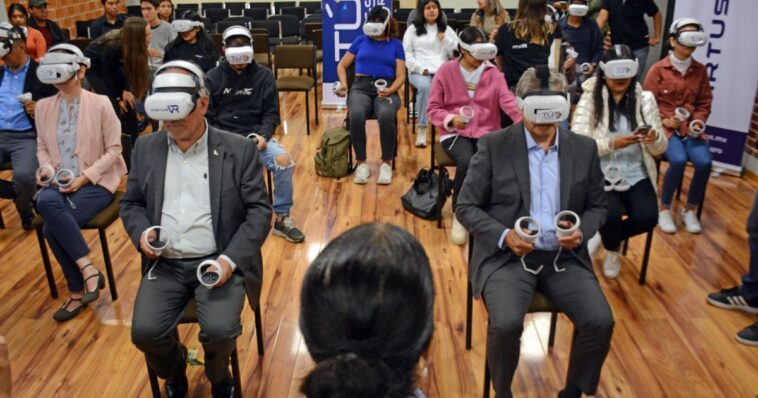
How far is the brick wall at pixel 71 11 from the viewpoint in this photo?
347 inches

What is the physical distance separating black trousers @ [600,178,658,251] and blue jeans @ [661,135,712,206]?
81cm

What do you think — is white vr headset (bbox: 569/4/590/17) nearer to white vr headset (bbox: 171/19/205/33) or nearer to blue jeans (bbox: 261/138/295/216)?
blue jeans (bbox: 261/138/295/216)

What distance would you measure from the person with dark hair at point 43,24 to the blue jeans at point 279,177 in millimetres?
3684

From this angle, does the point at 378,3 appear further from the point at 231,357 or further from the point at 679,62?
the point at 231,357

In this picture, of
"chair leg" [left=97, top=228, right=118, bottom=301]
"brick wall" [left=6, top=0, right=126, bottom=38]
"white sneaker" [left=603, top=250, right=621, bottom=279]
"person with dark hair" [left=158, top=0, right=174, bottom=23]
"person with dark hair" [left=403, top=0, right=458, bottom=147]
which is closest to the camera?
"chair leg" [left=97, top=228, right=118, bottom=301]

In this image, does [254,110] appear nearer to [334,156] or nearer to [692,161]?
→ [334,156]

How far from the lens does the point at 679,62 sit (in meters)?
4.01

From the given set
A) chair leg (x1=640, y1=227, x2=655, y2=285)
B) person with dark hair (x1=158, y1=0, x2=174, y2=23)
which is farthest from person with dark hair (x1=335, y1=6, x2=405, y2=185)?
person with dark hair (x1=158, y1=0, x2=174, y2=23)

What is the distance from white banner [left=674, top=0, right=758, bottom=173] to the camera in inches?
186

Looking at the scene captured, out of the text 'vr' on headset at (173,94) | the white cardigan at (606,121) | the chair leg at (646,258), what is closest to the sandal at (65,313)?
the text 'vr' on headset at (173,94)

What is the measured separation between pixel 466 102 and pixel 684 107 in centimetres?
144

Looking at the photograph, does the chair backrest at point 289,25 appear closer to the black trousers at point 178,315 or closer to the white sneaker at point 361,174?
the white sneaker at point 361,174

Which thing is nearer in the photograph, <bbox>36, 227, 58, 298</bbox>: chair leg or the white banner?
<bbox>36, 227, 58, 298</bbox>: chair leg

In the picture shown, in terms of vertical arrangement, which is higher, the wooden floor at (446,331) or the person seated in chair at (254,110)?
the person seated in chair at (254,110)
